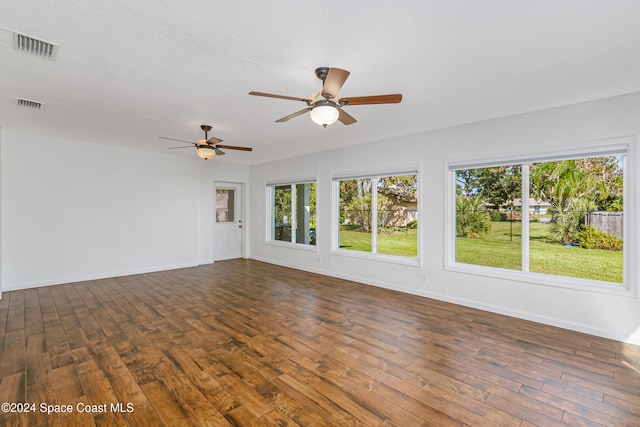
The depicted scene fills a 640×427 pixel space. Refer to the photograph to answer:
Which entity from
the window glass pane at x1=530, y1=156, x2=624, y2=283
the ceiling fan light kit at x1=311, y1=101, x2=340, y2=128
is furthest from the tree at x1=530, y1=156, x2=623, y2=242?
the ceiling fan light kit at x1=311, y1=101, x2=340, y2=128

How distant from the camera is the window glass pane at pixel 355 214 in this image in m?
5.52

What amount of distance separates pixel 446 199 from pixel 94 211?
20.2 feet

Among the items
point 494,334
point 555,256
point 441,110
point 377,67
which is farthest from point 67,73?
point 555,256

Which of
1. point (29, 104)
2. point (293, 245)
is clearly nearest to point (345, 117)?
point (29, 104)

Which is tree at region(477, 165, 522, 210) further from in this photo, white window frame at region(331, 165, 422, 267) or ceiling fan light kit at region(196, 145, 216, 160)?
ceiling fan light kit at region(196, 145, 216, 160)

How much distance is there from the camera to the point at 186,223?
22.1ft

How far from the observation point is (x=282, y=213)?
7.29 metres

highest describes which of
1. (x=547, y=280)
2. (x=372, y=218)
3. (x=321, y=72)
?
(x=321, y=72)

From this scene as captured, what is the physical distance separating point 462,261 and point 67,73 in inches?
197

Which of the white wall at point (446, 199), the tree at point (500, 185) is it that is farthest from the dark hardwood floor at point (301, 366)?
the tree at point (500, 185)

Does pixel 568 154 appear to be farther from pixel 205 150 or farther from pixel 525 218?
pixel 205 150

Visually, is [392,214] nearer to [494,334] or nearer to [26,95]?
[494,334]

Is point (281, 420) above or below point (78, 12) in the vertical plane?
below

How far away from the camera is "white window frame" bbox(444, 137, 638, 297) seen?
3.01 meters
